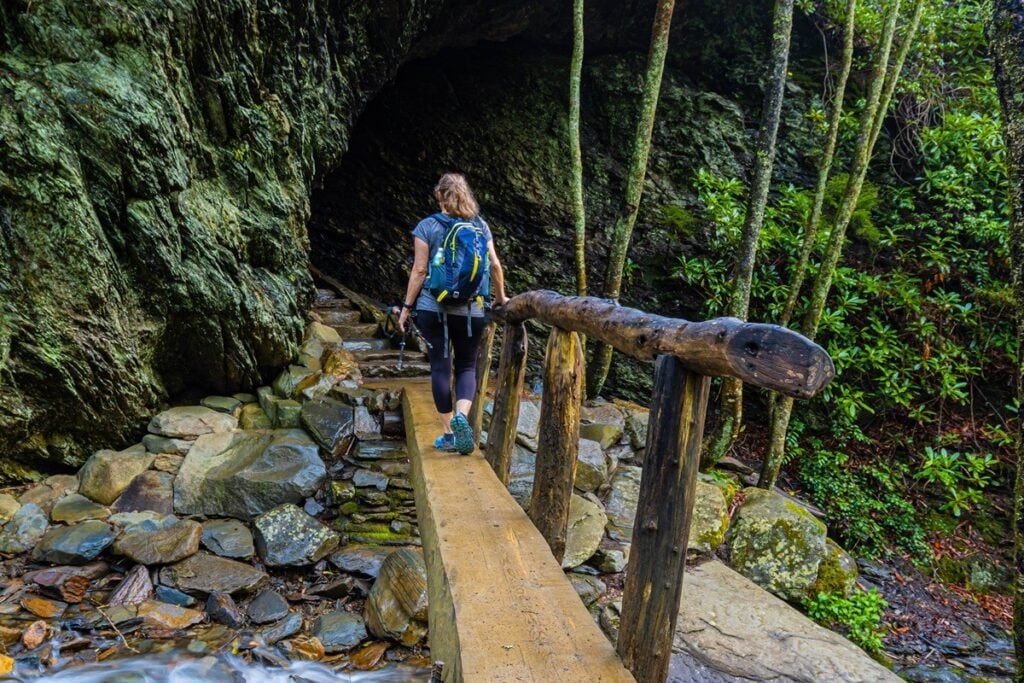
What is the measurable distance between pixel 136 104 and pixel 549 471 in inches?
167

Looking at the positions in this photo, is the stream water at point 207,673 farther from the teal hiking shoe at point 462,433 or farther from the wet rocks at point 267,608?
the teal hiking shoe at point 462,433

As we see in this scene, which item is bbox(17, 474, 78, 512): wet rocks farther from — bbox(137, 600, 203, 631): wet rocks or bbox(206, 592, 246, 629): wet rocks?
bbox(206, 592, 246, 629): wet rocks

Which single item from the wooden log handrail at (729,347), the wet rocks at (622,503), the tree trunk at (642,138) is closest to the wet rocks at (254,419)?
the wet rocks at (622,503)

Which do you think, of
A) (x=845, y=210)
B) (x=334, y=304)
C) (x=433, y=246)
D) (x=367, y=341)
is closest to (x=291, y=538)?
(x=433, y=246)

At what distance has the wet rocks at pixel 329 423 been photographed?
5195 mm

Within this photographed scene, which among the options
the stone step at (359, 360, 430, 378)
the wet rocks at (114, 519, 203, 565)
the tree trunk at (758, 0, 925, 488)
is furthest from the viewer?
the stone step at (359, 360, 430, 378)

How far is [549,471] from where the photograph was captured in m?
3.04

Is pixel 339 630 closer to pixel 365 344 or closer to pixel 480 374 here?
pixel 480 374

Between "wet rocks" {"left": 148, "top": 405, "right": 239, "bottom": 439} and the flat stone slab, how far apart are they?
4.28 m

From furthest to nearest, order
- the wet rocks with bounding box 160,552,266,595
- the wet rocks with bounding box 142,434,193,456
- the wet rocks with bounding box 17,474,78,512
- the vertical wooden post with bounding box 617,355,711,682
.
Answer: the wet rocks with bounding box 142,434,193,456 → the wet rocks with bounding box 17,474,78,512 → the wet rocks with bounding box 160,552,266,595 → the vertical wooden post with bounding box 617,355,711,682

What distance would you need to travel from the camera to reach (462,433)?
413 cm

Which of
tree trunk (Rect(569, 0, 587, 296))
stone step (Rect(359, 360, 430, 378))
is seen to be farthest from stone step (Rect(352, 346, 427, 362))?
tree trunk (Rect(569, 0, 587, 296))

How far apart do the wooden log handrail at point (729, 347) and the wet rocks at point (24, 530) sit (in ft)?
13.4

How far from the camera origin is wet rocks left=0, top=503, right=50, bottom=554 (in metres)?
3.78
